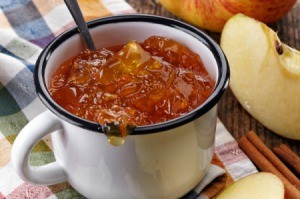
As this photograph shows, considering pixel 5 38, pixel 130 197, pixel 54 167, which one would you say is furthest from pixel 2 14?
pixel 130 197

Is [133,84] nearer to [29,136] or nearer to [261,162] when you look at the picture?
[29,136]

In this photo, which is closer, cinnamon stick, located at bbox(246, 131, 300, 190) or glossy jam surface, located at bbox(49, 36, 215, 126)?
glossy jam surface, located at bbox(49, 36, 215, 126)

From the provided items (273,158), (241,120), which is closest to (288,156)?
(273,158)

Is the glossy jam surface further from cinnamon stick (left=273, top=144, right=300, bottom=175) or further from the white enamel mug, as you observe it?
cinnamon stick (left=273, top=144, right=300, bottom=175)

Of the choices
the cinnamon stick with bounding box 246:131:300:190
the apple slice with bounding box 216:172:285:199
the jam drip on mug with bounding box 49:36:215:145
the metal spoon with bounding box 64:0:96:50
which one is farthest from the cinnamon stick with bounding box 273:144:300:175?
the metal spoon with bounding box 64:0:96:50

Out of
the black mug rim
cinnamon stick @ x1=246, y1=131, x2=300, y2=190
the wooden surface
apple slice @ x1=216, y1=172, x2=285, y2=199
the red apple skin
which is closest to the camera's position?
the black mug rim

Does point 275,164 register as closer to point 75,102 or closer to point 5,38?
point 75,102

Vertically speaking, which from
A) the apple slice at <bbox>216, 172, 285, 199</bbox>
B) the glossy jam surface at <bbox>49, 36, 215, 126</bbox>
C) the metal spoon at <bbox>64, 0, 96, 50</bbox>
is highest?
the metal spoon at <bbox>64, 0, 96, 50</bbox>
